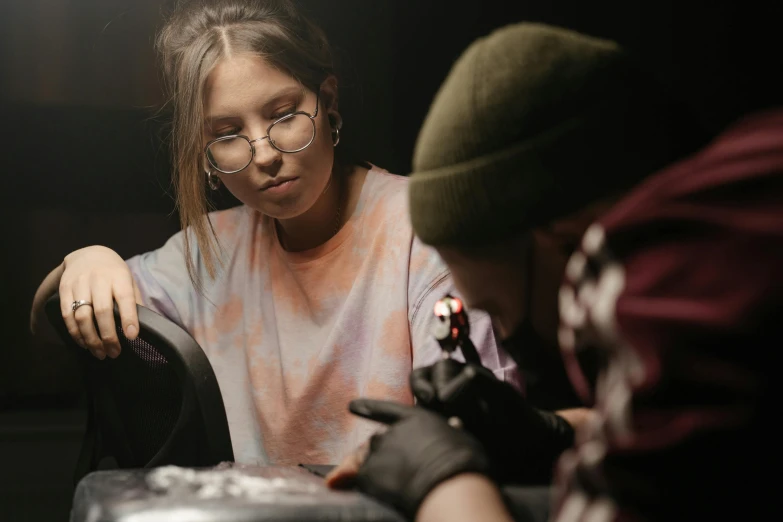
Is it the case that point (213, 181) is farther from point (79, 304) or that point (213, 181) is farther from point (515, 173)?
point (515, 173)

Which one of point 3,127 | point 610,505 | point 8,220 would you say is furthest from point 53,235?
point 610,505

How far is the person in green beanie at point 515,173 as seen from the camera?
840 mm

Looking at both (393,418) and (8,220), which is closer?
(393,418)

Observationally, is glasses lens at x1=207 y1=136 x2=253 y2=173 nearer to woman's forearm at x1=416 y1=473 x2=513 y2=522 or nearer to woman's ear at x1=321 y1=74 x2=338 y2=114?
woman's ear at x1=321 y1=74 x2=338 y2=114

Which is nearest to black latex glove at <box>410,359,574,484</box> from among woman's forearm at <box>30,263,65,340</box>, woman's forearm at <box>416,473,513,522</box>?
woman's forearm at <box>416,473,513,522</box>

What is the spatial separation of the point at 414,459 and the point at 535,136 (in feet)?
1.16

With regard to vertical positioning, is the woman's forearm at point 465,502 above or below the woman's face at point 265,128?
below

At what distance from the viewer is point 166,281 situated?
1.40 meters

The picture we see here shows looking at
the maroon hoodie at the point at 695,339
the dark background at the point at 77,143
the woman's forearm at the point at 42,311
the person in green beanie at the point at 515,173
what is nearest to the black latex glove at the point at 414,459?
the person in green beanie at the point at 515,173

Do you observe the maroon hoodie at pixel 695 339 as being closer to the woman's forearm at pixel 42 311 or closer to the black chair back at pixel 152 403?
the black chair back at pixel 152 403

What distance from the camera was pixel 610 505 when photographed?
0.61m

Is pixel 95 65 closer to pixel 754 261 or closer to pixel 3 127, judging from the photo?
pixel 3 127

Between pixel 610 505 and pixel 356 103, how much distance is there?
2.96ft

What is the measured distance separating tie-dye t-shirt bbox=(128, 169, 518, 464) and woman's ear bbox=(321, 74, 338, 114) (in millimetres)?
128
